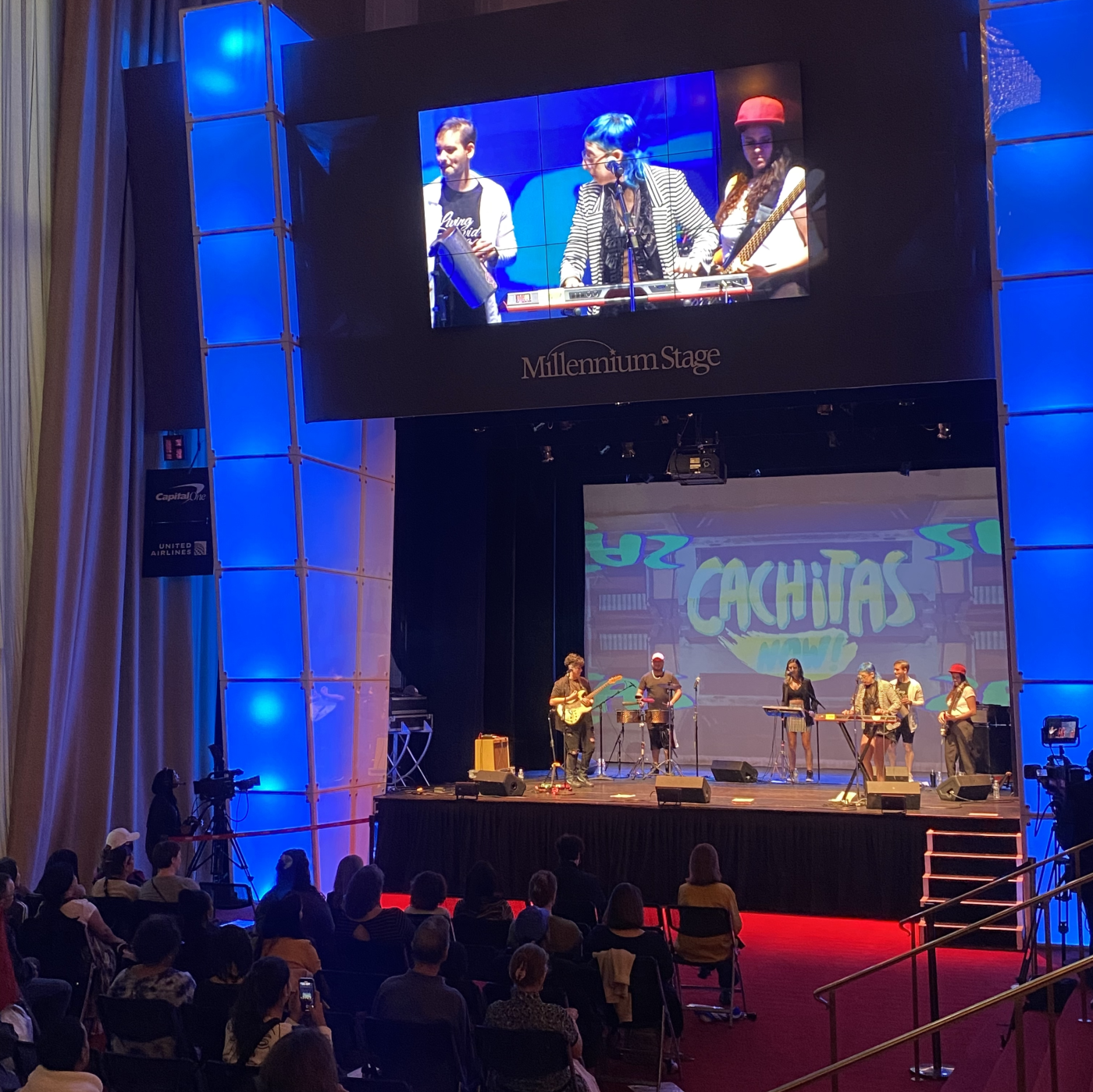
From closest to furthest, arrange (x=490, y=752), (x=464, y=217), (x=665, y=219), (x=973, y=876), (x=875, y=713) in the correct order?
(x=973, y=876), (x=665, y=219), (x=464, y=217), (x=875, y=713), (x=490, y=752)

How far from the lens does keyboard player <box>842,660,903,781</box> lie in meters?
11.5

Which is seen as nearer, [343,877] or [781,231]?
[343,877]

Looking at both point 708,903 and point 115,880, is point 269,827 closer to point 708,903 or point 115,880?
point 115,880

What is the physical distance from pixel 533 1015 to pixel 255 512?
23.3 ft

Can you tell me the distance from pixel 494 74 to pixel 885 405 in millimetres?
5274

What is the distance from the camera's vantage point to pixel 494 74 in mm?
10547

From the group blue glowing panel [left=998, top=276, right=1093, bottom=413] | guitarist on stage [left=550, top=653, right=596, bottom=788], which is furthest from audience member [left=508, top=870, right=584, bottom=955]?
guitarist on stage [left=550, top=653, right=596, bottom=788]

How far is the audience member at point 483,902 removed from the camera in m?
6.57

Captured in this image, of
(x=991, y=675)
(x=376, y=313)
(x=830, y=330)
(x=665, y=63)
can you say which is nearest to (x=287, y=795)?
(x=376, y=313)

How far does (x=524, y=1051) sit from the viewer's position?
462 cm

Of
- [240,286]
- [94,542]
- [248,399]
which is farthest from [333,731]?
[240,286]

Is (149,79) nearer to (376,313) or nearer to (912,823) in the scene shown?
(376,313)

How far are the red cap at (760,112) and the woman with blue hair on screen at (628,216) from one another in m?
0.64

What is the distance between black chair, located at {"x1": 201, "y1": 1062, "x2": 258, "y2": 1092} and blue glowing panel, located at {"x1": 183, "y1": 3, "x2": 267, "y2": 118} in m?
8.84
